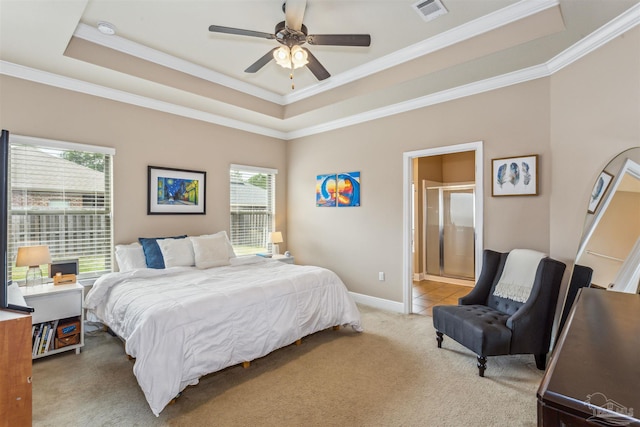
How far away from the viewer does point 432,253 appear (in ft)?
22.1

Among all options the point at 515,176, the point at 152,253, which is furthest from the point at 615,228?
the point at 152,253

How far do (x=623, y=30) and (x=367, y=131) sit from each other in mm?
2803

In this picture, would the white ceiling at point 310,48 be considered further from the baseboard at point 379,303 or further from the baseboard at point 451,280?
the baseboard at point 451,280

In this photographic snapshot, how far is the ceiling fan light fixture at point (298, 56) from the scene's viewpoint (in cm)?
253

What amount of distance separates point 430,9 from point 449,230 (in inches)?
191

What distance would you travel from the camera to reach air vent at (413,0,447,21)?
8.48 ft

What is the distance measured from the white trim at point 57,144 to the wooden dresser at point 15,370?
240cm

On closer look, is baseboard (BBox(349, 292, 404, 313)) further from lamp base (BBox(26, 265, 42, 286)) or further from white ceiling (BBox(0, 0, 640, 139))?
lamp base (BBox(26, 265, 42, 286))

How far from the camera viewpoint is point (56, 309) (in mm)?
2906

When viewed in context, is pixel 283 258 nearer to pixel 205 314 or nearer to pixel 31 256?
pixel 205 314

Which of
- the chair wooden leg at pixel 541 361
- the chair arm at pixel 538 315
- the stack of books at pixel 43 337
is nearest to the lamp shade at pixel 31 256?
the stack of books at pixel 43 337

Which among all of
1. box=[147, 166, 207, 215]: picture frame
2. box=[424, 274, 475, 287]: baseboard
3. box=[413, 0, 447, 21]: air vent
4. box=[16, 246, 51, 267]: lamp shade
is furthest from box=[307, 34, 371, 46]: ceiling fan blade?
box=[424, 274, 475, 287]: baseboard

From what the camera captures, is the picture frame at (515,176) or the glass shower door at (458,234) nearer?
the picture frame at (515,176)

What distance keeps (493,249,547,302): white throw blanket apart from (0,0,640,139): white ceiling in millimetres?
1844
